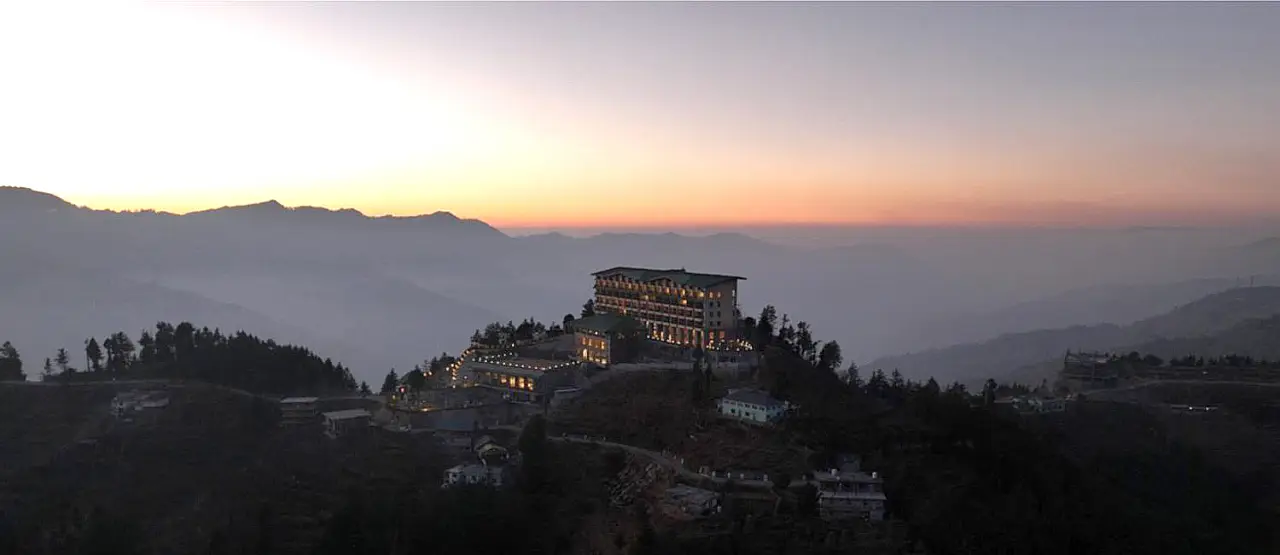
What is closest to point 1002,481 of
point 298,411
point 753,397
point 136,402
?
point 753,397

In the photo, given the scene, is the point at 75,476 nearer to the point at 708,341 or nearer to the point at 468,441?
the point at 468,441

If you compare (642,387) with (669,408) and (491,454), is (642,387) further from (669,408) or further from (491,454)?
(491,454)

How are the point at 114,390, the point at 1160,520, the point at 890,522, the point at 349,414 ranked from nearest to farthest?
the point at 890,522, the point at 1160,520, the point at 349,414, the point at 114,390

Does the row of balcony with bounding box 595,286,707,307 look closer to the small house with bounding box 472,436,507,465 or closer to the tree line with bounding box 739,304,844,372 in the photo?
the tree line with bounding box 739,304,844,372

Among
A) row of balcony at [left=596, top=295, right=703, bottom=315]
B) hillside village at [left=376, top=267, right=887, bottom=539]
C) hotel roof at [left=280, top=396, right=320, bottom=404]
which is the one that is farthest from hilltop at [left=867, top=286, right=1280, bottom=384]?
hotel roof at [left=280, top=396, right=320, bottom=404]

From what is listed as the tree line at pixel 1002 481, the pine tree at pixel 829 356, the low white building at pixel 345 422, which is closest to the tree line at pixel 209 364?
the low white building at pixel 345 422

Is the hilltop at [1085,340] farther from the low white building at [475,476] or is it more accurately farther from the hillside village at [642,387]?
the low white building at [475,476]

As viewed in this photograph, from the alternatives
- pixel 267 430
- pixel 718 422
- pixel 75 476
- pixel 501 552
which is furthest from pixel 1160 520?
pixel 75 476
